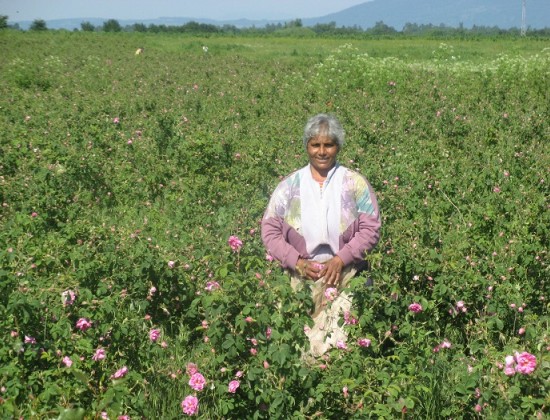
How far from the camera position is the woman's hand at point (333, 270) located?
464 cm

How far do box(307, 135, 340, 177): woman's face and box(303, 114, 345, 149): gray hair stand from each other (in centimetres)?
3

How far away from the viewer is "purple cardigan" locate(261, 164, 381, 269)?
184 inches

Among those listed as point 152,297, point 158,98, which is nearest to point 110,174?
point 152,297

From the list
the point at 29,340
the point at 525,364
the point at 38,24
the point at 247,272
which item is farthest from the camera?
the point at 38,24

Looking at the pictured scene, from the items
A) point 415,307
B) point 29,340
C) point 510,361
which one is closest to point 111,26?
point 29,340

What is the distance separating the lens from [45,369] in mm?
3932

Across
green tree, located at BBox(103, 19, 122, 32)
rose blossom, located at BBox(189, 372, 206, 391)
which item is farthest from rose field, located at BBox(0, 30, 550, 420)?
green tree, located at BBox(103, 19, 122, 32)

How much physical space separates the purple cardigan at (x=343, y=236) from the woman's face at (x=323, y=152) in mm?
175

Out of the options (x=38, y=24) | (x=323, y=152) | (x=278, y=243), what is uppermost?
(x=323, y=152)

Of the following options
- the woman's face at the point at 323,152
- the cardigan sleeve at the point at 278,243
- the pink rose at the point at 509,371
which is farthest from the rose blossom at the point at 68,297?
the pink rose at the point at 509,371

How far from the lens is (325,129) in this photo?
15.7 feet

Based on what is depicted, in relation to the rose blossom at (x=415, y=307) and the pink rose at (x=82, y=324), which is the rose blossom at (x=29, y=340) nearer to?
the pink rose at (x=82, y=324)

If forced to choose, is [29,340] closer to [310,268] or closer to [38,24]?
[310,268]

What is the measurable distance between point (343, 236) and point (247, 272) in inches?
35.5
